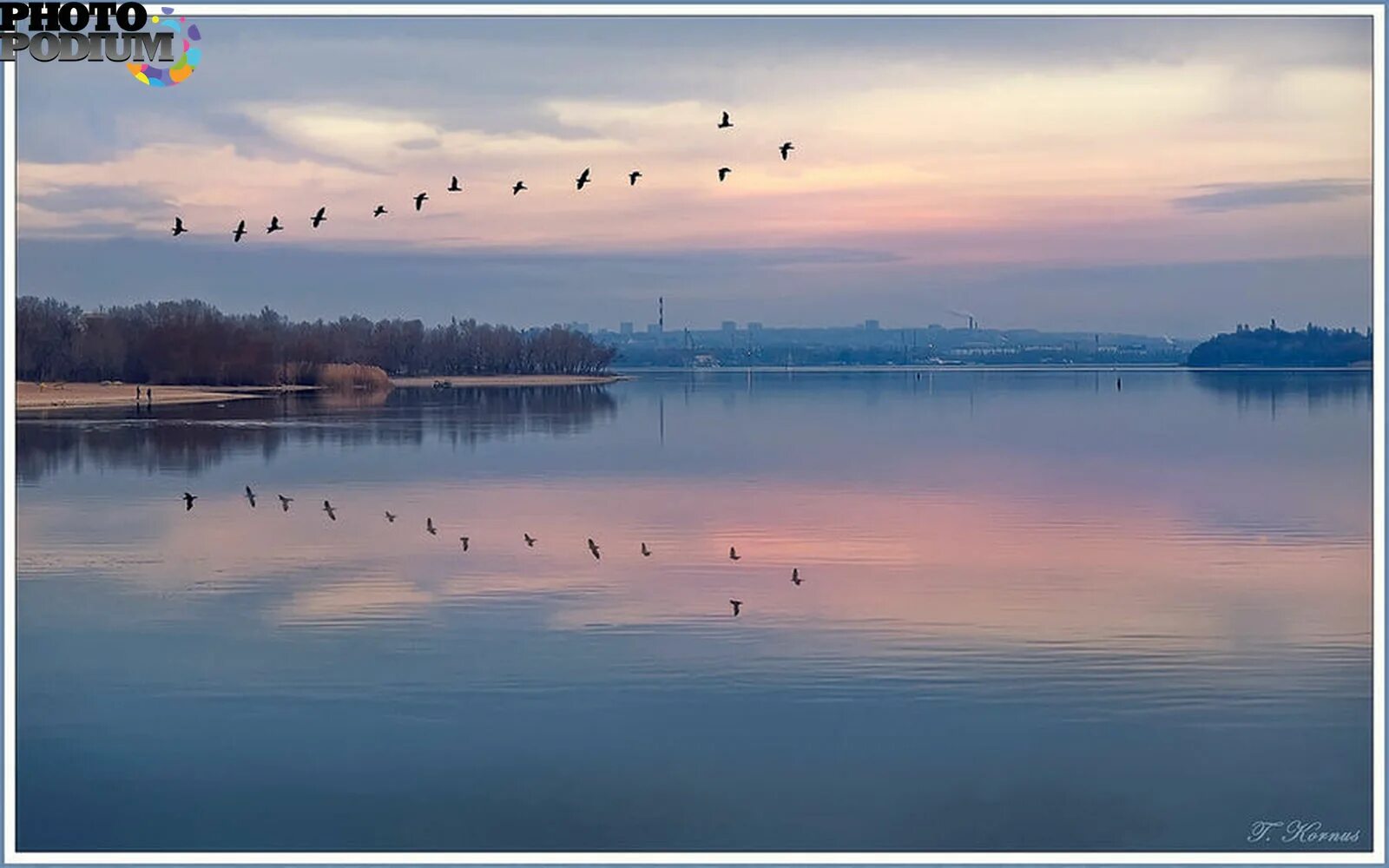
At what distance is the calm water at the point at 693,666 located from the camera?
11.0 meters

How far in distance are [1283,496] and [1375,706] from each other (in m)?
16.4

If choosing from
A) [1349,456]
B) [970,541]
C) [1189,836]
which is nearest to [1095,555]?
[970,541]

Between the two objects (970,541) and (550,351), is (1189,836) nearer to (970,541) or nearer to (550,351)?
(970,541)

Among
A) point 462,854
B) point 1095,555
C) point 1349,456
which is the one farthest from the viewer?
point 1349,456

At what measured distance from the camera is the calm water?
36.1 feet

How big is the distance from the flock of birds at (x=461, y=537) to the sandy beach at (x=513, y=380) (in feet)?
265

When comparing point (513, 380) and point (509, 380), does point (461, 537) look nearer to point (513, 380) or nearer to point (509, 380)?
point (509, 380)

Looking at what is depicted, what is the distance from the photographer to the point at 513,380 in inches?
5064

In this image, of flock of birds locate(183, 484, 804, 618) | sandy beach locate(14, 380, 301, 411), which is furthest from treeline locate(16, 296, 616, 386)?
flock of birds locate(183, 484, 804, 618)

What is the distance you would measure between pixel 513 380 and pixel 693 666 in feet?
378

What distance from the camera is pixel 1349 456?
36.8 meters

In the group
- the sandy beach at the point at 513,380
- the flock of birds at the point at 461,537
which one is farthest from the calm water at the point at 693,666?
the sandy beach at the point at 513,380

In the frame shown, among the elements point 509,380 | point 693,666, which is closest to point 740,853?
point 693,666

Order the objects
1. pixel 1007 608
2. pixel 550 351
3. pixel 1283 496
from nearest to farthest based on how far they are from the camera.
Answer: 1. pixel 1007 608
2. pixel 1283 496
3. pixel 550 351
